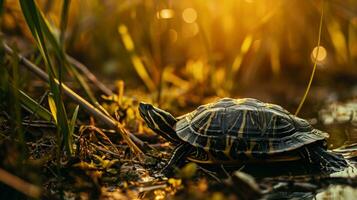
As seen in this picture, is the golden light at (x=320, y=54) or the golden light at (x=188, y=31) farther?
the golden light at (x=188, y=31)

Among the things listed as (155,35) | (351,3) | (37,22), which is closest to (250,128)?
(37,22)

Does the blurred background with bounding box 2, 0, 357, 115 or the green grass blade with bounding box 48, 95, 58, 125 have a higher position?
the blurred background with bounding box 2, 0, 357, 115

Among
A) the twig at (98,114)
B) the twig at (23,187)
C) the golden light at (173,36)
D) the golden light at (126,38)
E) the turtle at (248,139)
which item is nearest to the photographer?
the twig at (23,187)

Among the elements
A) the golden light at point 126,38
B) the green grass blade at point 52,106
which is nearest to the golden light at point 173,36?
the golden light at point 126,38

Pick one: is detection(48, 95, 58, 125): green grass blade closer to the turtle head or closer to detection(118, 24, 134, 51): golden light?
the turtle head

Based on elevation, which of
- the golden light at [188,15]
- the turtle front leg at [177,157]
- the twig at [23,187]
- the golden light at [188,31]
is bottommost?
the twig at [23,187]

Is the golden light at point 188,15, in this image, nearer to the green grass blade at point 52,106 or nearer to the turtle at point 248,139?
the turtle at point 248,139

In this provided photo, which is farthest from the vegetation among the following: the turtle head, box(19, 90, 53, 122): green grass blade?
the turtle head
